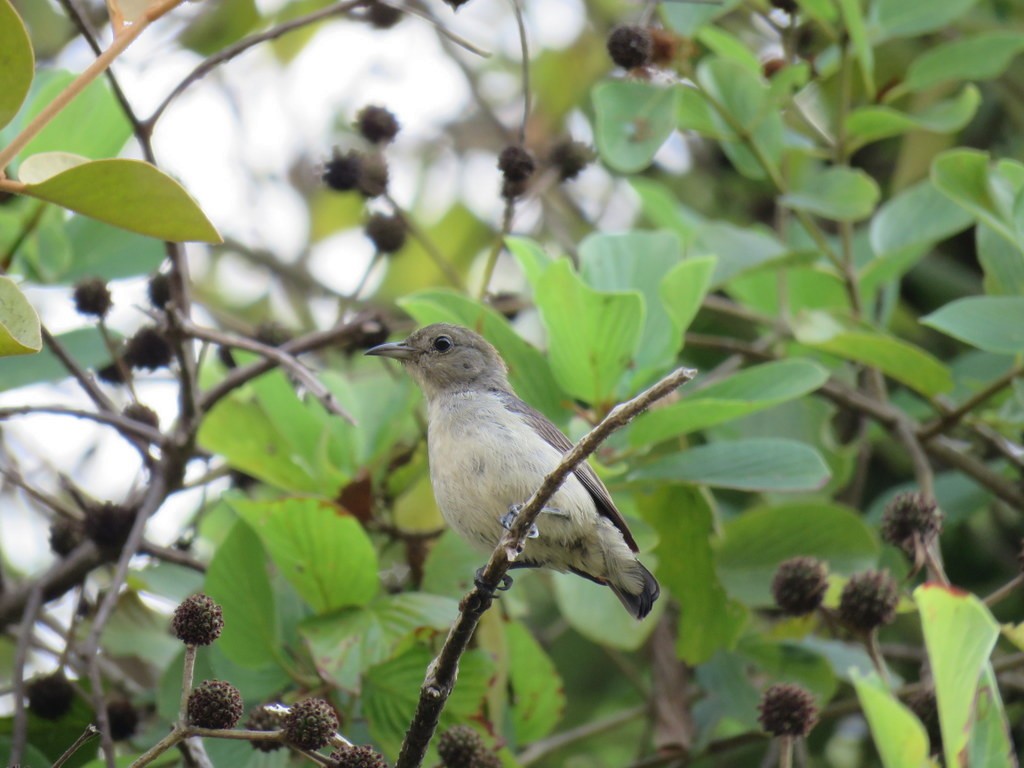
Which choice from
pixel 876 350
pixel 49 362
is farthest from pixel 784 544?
pixel 49 362

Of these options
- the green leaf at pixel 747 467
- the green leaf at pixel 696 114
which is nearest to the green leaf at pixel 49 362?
the green leaf at pixel 747 467

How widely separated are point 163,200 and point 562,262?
4.88ft

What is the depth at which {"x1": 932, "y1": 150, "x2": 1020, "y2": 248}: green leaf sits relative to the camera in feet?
13.1

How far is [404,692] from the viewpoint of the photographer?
361cm

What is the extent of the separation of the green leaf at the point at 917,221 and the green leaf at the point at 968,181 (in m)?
0.59

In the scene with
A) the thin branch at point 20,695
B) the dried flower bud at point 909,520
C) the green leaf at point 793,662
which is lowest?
the green leaf at point 793,662

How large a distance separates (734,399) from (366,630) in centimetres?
129

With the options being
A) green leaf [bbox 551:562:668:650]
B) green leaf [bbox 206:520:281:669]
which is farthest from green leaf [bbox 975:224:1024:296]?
green leaf [bbox 206:520:281:669]

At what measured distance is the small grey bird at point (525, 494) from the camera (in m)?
3.76

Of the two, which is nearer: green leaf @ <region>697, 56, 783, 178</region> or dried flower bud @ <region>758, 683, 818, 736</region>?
dried flower bud @ <region>758, 683, 818, 736</region>

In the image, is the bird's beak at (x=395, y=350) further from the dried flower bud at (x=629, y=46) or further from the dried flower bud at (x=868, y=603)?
the dried flower bud at (x=868, y=603)

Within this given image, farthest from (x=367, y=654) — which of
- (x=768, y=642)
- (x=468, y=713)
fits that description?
(x=768, y=642)

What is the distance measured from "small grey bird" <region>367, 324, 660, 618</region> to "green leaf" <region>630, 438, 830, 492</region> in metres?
0.19

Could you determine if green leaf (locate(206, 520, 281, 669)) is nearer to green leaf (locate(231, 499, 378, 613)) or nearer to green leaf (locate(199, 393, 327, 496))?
green leaf (locate(231, 499, 378, 613))
